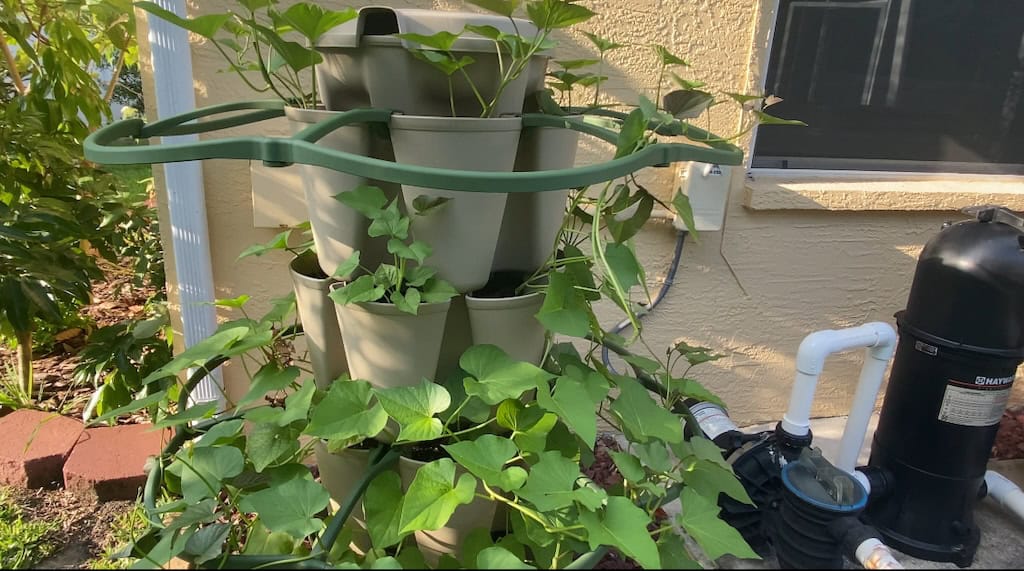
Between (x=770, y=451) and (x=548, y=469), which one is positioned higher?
(x=548, y=469)

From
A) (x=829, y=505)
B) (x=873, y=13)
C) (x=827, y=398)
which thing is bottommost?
(x=827, y=398)

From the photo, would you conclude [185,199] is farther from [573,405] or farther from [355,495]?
[573,405]

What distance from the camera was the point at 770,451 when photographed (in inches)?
58.2

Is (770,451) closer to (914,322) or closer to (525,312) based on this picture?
(914,322)

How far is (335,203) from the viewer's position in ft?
2.91

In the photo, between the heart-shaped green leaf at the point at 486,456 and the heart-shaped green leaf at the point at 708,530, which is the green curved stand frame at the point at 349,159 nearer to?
the heart-shaped green leaf at the point at 486,456

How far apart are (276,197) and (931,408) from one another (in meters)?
1.62

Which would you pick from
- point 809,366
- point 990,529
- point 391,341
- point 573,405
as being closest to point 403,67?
point 391,341

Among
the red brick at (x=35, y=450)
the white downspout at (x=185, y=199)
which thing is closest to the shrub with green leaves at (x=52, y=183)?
the white downspout at (x=185, y=199)

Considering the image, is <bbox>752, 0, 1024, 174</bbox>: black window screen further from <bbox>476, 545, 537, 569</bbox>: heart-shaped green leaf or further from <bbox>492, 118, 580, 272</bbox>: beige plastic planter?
<bbox>476, 545, 537, 569</bbox>: heart-shaped green leaf

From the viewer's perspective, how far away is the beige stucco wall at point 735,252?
1.54 meters

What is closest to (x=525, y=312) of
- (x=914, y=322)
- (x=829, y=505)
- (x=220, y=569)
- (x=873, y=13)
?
(x=220, y=569)

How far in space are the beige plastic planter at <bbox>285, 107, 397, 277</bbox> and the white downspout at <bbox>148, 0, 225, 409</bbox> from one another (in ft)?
1.74

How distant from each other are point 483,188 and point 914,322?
1327 millimetres
